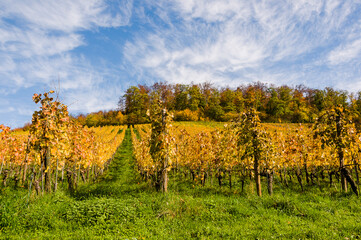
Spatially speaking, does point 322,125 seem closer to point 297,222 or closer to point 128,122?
point 297,222

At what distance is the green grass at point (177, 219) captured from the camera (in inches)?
237

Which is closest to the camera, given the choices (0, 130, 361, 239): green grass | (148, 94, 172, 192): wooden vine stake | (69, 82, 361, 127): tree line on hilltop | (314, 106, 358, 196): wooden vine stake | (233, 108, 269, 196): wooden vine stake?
(0, 130, 361, 239): green grass

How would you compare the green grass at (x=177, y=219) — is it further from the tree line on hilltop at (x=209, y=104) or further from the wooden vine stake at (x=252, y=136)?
the tree line on hilltop at (x=209, y=104)

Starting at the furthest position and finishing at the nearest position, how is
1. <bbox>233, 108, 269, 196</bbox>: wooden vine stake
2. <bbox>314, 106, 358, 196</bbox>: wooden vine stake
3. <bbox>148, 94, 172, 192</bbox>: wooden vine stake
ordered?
<bbox>148, 94, 172, 192</bbox>: wooden vine stake < <bbox>233, 108, 269, 196</bbox>: wooden vine stake < <bbox>314, 106, 358, 196</bbox>: wooden vine stake

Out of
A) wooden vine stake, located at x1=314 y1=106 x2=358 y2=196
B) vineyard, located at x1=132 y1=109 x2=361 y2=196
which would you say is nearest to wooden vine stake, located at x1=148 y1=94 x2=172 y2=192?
vineyard, located at x1=132 y1=109 x2=361 y2=196

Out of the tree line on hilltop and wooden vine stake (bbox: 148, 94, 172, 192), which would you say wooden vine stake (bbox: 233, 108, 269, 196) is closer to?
wooden vine stake (bbox: 148, 94, 172, 192)

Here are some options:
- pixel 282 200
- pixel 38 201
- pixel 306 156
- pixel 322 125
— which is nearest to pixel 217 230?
pixel 282 200

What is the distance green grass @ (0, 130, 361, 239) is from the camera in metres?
6.03

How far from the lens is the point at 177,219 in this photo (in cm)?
711

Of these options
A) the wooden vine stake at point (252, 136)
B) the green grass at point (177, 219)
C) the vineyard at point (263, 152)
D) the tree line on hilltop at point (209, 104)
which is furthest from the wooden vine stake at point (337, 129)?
the tree line on hilltop at point (209, 104)

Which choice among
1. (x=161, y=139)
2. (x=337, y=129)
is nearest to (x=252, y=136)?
(x=337, y=129)

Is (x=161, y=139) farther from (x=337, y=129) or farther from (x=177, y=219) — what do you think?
(x=337, y=129)

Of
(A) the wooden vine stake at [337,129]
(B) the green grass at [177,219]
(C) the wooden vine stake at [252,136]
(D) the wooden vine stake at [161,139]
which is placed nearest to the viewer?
(B) the green grass at [177,219]

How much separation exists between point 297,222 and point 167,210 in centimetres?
461
